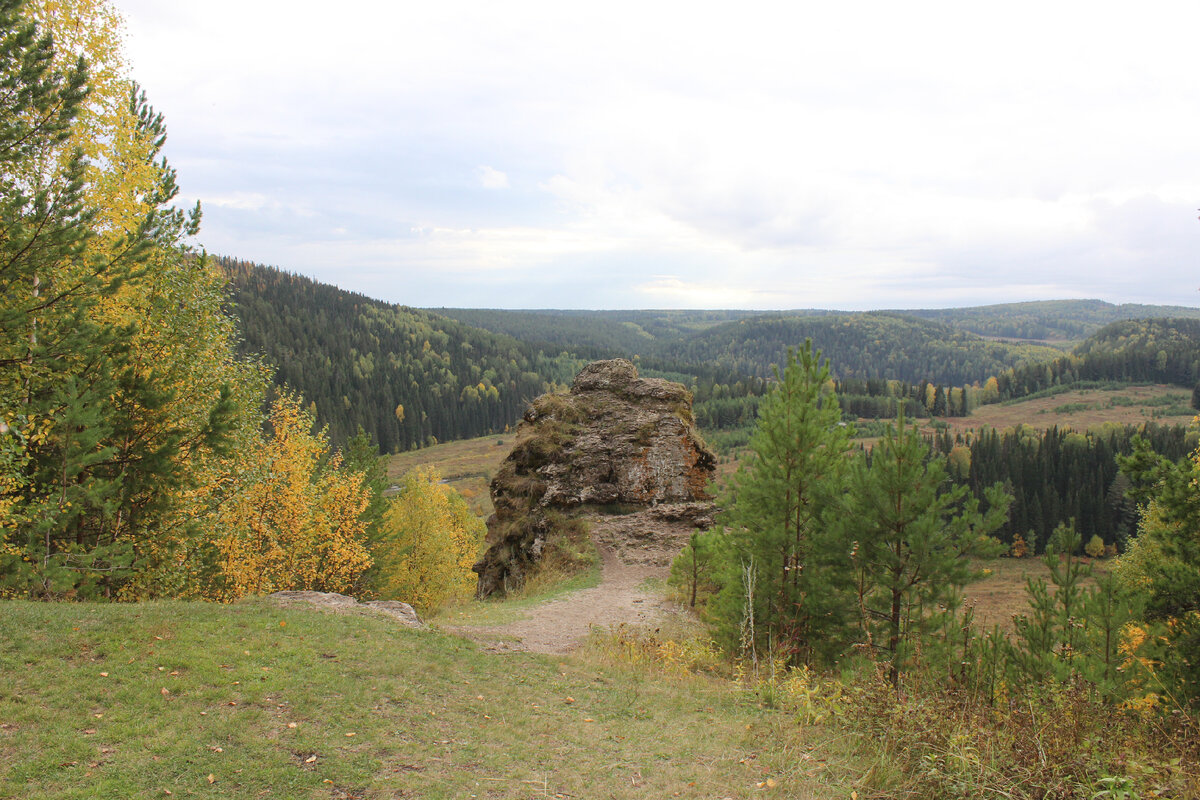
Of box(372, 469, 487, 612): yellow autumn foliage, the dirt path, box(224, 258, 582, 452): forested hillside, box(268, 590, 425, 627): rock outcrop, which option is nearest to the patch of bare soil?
the dirt path

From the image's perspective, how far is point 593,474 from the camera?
78.5 ft

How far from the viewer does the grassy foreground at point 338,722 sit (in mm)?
5777

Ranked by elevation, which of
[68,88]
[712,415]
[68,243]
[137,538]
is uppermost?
[68,88]

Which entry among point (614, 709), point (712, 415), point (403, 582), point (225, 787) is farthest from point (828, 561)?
point (712, 415)

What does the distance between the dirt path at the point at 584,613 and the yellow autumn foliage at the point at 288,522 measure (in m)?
7.59

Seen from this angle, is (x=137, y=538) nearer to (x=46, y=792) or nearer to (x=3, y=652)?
(x=3, y=652)

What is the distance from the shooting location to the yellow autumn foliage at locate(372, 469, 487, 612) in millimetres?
28531

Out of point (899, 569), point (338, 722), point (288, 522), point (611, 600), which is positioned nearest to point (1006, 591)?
point (611, 600)

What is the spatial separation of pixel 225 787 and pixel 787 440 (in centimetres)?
917

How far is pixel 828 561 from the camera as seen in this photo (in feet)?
33.8

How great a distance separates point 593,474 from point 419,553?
15.4 metres

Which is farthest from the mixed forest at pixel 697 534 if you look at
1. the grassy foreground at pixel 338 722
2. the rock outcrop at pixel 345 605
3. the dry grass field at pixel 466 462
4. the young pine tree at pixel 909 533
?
the dry grass field at pixel 466 462

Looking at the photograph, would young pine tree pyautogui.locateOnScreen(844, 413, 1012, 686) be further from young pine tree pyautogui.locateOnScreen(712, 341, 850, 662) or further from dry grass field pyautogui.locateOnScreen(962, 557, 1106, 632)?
dry grass field pyautogui.locateOnScreen(962, 557, 1106, 632)

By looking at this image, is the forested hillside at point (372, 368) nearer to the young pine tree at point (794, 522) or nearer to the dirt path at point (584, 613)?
the dirt path at point (584, 613)
